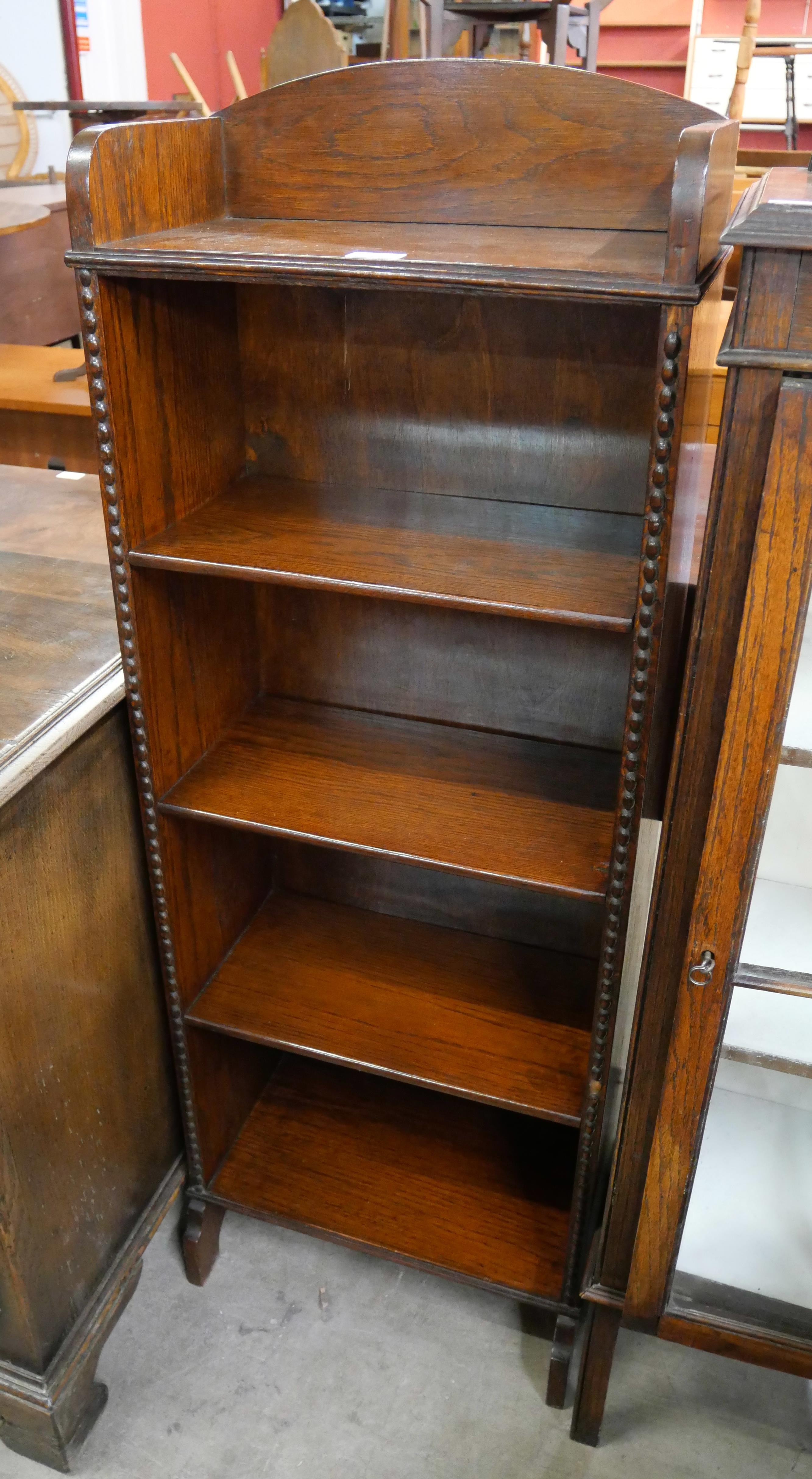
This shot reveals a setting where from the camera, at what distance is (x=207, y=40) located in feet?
20.0

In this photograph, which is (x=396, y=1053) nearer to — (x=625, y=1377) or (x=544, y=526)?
(x=625, y=1377)

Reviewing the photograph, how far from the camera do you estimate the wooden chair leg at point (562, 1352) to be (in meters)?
1.47

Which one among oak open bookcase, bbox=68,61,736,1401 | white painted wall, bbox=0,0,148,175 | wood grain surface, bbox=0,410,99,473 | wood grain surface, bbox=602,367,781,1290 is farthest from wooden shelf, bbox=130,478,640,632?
white painted wall, bbox=0,0,148,175

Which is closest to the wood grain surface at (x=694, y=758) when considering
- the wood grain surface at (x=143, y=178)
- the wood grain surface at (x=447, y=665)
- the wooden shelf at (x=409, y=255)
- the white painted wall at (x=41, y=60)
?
the wooden shelf at (x=409, y=255)

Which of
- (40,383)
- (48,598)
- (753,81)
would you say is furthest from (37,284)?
(753,81)

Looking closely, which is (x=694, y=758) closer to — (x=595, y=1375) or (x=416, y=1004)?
(x=416, y=1004)

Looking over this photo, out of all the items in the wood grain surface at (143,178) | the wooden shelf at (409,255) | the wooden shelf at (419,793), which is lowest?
the wooden shelf at (419,793)

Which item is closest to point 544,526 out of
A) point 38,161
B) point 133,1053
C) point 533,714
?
point 533,714

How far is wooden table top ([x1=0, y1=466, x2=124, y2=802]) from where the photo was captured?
117cm

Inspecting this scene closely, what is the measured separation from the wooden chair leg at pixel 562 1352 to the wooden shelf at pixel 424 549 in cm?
99

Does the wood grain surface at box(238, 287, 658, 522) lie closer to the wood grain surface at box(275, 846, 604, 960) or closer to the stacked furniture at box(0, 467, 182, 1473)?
the stacked furniture at box(0, 467, 182, 1473)

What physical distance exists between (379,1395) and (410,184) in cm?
155

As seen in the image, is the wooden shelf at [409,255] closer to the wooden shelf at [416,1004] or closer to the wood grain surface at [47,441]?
the wooden shelf at [416,1004]

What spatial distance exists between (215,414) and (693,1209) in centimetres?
107
